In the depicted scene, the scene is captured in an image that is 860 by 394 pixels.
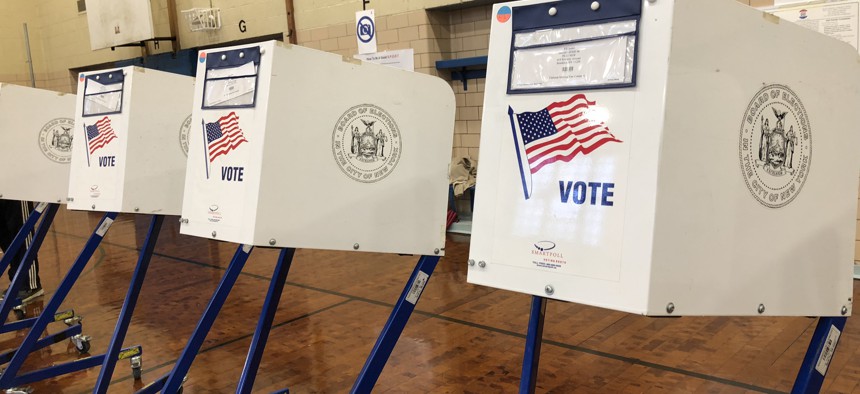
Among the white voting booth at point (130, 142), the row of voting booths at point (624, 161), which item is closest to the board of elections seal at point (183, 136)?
the white voting booth at point (130, 142)

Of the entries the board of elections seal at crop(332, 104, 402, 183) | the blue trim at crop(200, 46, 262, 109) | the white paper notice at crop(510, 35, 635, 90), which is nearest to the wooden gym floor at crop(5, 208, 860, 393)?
the board of elections seal at crop(332, 104, 402, 183)

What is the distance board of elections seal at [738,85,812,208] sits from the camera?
1.10m

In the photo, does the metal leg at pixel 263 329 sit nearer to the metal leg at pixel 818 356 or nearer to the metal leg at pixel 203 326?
the metal leg at pixel 203 326

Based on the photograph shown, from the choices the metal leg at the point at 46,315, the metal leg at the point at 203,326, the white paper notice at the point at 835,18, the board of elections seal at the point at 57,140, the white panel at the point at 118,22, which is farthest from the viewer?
the white panel at the point at 118,22

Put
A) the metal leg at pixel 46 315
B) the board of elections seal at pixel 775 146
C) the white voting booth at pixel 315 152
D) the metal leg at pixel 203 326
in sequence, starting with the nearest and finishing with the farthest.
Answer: the board of elections seal at pixel 775 146
the white voting booth at pixel 315 152
the metal leg at pixel 203 326
the metal leg at pixel 46 315

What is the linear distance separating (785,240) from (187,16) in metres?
7.55

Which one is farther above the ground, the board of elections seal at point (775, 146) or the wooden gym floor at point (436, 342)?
the board of elections seal at point (775, 146)

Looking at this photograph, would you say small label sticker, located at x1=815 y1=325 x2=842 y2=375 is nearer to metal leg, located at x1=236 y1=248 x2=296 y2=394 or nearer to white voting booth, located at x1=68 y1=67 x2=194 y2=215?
metal leg, located at x1=236 y1=248 x2=296 y2=394

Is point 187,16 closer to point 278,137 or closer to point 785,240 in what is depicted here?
point 278,137

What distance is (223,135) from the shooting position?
174cm

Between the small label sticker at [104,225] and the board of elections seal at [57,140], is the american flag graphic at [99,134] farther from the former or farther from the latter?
the board of elections seal at [57,140]

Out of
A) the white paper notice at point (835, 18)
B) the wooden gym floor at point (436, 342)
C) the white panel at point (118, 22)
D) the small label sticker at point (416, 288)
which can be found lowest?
the wooden gym floor at point (436, 342)

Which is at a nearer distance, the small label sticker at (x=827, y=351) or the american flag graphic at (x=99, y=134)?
the small label sticker at (x=827, y=351)

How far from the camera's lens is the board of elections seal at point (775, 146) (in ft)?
3.60
